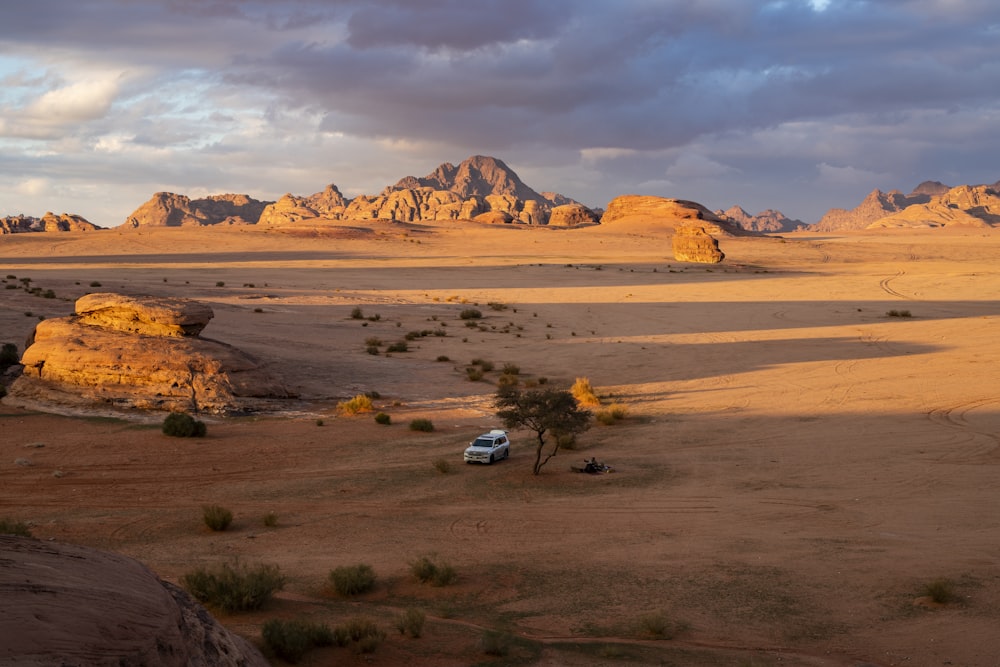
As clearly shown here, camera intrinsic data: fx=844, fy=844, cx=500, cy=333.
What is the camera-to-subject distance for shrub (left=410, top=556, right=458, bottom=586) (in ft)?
40.8

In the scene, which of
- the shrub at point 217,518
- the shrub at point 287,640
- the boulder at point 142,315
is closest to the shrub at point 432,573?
the shrub at point 287,640

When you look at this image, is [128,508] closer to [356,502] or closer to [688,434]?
[356,502]

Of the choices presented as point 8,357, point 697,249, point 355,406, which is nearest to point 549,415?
point 355,406

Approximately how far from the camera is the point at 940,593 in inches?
447

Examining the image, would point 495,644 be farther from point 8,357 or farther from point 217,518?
point 8,357

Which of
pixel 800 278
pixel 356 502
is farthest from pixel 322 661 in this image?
pixel 800 278

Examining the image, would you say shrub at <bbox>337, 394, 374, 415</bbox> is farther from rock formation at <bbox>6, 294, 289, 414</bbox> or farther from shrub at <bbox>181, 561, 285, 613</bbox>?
shrub at <bbox>181, 561, 285, 613</bbox>

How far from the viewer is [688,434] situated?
76.7 feet

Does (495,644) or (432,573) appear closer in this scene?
(495,644)

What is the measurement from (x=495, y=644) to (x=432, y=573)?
2997mm

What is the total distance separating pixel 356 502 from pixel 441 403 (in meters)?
11.4

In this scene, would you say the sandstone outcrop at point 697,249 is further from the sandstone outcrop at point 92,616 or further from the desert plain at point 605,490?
the sandstone outcrop at point 92,616

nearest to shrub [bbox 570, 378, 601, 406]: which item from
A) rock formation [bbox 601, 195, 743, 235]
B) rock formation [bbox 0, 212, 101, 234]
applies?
rock formation [bbox 601, 195, 743, 235]

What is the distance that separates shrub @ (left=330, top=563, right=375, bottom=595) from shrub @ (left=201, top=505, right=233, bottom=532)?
3881 millimetres
